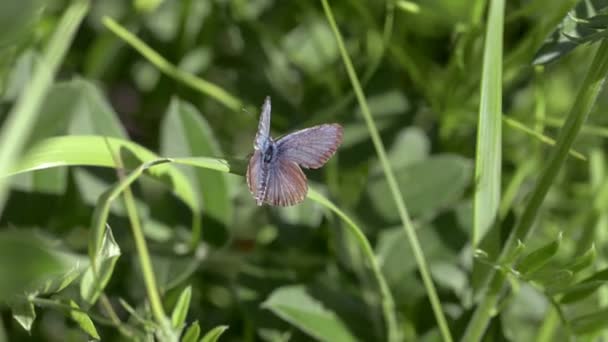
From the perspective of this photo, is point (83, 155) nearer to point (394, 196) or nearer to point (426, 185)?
point (394, 196)

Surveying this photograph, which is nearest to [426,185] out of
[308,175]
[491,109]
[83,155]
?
[308,175]

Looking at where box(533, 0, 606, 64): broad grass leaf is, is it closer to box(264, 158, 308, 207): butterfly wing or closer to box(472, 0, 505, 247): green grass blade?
box(472, 0, 505, 247): green grass blade

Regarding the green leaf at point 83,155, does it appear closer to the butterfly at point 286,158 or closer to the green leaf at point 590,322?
the butterfly at point 286,158

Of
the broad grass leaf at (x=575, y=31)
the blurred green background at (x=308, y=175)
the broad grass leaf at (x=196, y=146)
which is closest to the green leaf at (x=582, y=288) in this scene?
the blurred green background at (x=308, y=175)

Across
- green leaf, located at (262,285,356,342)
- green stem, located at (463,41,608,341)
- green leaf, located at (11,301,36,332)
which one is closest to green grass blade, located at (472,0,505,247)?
green stem, located at (463,41,608,341)

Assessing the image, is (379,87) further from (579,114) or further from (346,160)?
(579,114)
